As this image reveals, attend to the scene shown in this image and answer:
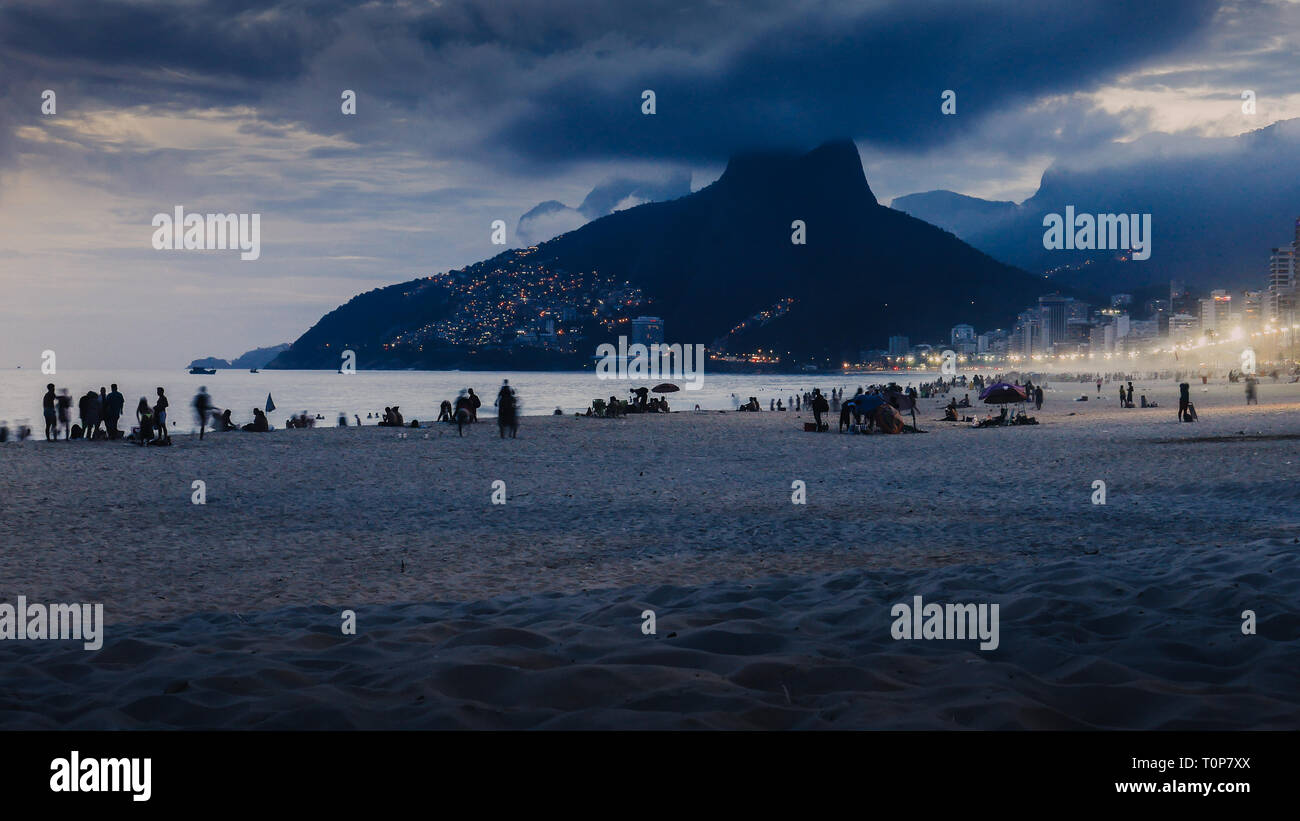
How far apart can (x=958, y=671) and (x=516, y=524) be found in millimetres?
8383

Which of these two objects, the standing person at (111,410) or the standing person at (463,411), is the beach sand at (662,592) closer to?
the standing person at (111,410)

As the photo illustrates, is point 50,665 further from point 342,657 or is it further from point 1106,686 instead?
point 1106,686

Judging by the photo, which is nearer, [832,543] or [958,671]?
[958,671]

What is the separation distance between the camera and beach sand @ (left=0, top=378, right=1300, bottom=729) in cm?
392

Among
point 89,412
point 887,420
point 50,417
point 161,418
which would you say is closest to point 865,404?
point 887,420

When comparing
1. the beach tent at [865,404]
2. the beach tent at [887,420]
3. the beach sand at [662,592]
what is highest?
the beach tent at [865,404]

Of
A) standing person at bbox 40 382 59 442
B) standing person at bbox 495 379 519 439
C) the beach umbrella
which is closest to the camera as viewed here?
standing person at bbox 40 382 59 442

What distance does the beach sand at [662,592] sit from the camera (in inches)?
154

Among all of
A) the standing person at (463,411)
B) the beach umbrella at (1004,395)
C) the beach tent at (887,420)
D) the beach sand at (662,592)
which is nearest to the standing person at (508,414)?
the standing person at (463,411)

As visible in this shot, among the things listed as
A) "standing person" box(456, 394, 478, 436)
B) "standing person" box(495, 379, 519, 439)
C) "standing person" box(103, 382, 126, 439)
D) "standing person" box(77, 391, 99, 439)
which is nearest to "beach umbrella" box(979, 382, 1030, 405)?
"standing person" box(495, 379, 519, 439)

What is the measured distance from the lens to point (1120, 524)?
1070 centimetres

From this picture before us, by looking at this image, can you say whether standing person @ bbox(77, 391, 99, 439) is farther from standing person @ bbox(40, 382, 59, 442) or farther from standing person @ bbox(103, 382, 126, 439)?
standing person @ bbox(40, 382, 59, 442)

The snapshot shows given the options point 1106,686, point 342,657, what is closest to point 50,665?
point 342,657

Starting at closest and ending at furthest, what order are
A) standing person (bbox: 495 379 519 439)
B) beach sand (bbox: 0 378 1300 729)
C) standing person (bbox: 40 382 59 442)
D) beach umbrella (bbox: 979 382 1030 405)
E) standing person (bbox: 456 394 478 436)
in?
beach sand (bbox: 0 378 1300 729)
standing person (bbox: 40 382 59 442)
standing person (bbox: 495 379 519 439)
beach umbrella (bbox: 979 382 1030 405)
standing person (bbox: 456 394 478 436)
